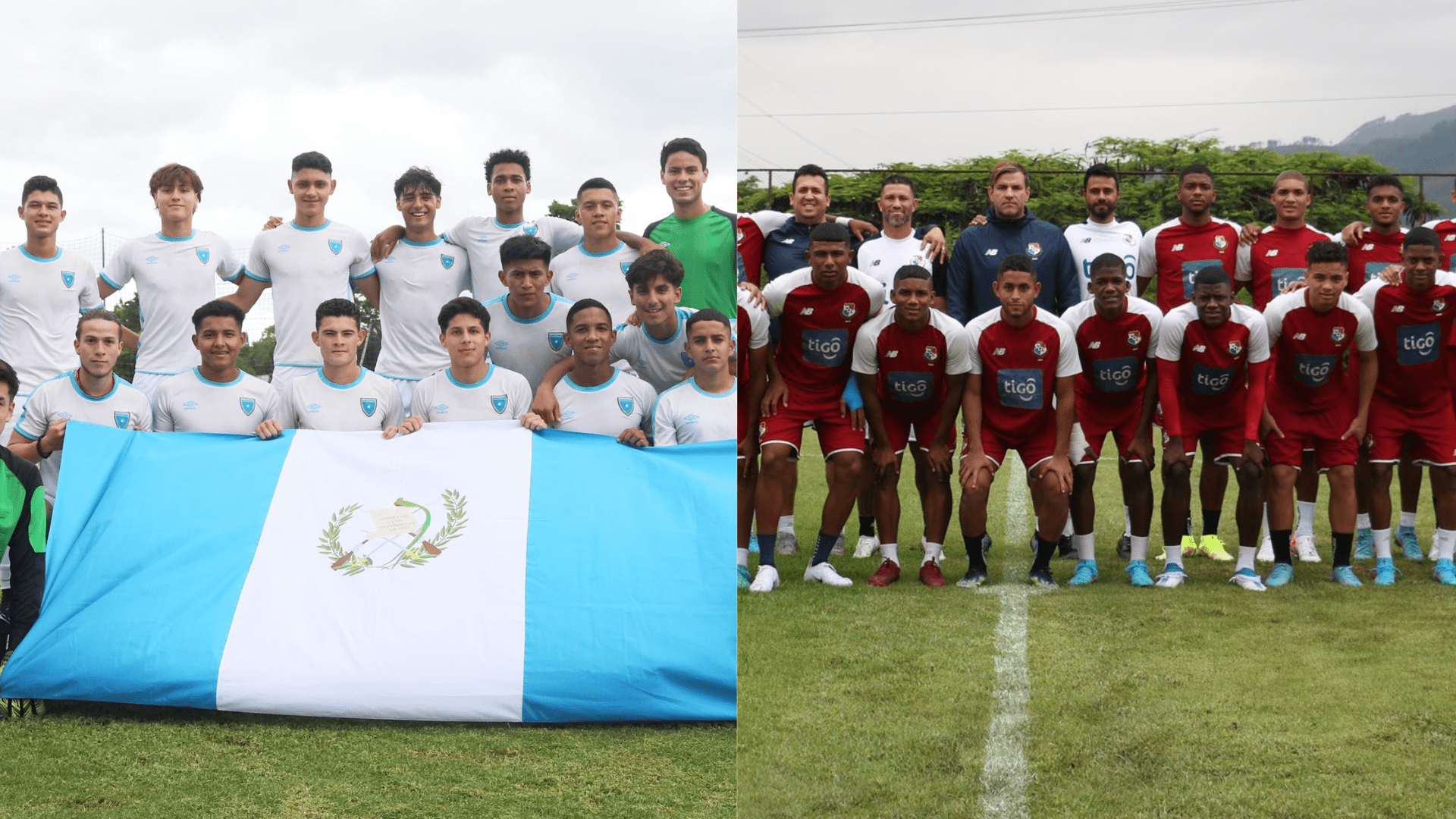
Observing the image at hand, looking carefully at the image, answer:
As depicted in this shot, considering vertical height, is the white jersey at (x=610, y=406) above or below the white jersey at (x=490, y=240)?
below

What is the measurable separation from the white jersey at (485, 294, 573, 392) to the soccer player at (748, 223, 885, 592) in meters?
0.64

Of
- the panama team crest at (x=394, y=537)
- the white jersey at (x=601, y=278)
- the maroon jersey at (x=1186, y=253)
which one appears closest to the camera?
the panama team crest at (x=394, y=537)

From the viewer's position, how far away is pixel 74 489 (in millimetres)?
3045

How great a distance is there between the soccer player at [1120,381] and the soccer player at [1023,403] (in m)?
0.11

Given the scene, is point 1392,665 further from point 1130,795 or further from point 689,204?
point 689,204

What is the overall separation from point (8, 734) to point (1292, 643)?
3108mm

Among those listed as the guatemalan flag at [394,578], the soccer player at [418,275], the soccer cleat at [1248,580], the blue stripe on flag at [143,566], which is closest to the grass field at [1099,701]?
the soccer cleat at [1248,580]

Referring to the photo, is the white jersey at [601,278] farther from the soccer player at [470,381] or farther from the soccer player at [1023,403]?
the soccer player at [1023,403]

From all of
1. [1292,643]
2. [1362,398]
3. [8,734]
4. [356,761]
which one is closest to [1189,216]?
[1362,398]

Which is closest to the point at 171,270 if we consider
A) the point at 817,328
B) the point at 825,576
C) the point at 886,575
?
the point at 817,328

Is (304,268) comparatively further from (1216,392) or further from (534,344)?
(1216,392)

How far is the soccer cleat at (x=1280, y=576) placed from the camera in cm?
377

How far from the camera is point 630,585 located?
289cm

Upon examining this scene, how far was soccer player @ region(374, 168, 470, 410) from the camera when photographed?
12.8ft
